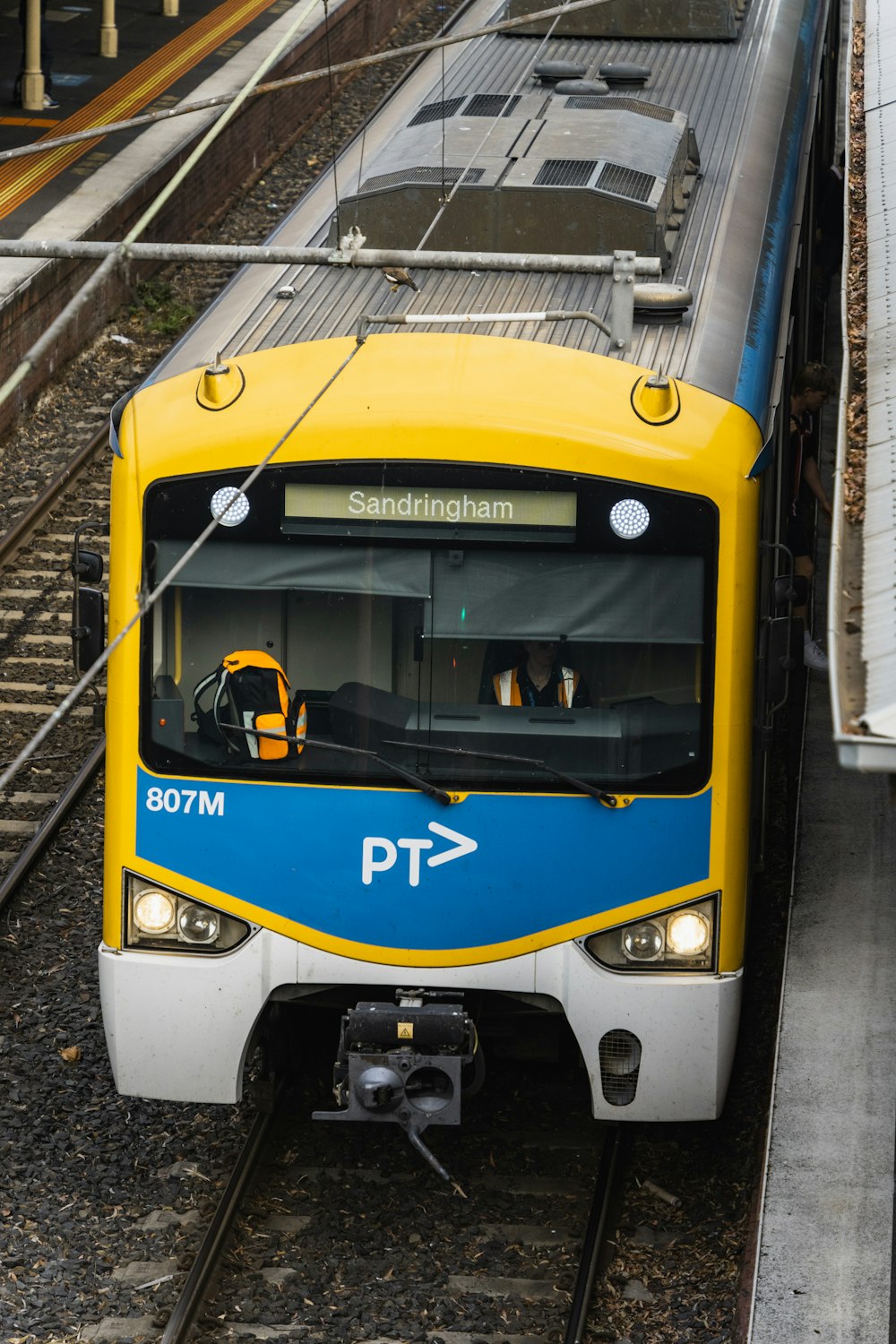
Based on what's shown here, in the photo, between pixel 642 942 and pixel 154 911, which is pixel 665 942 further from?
pixel 154 911

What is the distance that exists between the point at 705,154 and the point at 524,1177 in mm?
4718

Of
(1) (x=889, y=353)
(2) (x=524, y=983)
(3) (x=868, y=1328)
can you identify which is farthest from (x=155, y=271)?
(3) (x=868, y=1328)

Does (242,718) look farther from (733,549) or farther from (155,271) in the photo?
(155,271)

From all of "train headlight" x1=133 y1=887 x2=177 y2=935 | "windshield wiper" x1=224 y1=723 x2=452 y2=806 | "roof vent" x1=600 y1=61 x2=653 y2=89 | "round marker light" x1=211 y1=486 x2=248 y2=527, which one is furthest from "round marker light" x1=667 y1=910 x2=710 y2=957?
"roof vent" x1=600 y1=61 x2=653 y2=89

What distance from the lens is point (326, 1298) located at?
651cm

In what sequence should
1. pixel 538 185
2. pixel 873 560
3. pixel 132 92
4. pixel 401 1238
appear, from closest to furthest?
1. pixel 873 560
2. pixel 401 1238
3. pixel 538 185
4. pixel 132 92

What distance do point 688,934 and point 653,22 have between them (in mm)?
6325

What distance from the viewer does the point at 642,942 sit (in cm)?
644

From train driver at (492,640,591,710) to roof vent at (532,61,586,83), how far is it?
174 inches

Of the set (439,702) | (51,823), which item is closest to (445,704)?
(439,702)

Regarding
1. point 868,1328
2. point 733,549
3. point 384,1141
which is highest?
point 733,549

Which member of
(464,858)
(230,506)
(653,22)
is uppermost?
(653,22)

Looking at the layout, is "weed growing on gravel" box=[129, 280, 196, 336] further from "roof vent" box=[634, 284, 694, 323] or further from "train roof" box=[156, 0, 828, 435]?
"roof vent" box=[634, 284, 694, 323]

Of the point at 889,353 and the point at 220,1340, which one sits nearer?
the point at 220,1340
